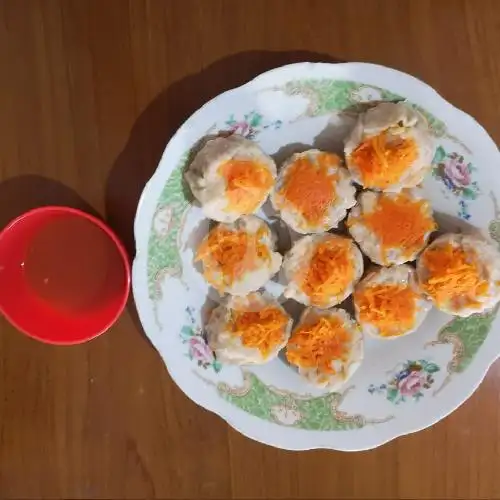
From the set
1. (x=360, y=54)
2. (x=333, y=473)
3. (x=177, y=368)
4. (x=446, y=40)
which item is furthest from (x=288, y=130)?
(x=333, y=473)

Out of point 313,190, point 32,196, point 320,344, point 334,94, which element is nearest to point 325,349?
point 320,344

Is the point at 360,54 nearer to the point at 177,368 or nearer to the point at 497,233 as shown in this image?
the point at 497,233

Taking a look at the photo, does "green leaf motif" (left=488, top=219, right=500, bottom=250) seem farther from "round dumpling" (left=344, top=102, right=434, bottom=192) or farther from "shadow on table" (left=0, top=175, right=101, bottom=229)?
"shadow on table" (left=0, top=175, right=101, bottom=229)

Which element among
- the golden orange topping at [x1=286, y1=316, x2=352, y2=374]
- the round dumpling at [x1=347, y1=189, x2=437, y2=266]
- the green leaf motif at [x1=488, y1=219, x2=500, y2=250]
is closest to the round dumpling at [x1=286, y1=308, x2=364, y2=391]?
the golden orange topping at [x1=286, y1=316, x2=352, y2=374]

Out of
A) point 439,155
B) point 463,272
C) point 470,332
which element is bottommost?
point 470,332

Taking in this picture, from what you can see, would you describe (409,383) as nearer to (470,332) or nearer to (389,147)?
(470,332)

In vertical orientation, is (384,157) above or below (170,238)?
above

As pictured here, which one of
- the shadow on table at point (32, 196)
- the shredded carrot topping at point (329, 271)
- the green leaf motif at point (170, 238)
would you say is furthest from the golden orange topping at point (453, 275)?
the shadow on table at point (32, 196)
